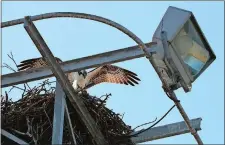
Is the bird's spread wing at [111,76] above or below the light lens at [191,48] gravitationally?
above

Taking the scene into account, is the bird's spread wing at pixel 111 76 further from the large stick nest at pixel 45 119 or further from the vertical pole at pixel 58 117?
the vertical pole at pixel 58 117

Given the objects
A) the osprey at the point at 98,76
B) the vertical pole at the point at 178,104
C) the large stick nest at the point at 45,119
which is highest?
the osprey at the point at 98,76

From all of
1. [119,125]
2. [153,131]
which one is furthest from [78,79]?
[153,131]

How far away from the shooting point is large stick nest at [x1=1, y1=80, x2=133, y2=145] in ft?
15.9

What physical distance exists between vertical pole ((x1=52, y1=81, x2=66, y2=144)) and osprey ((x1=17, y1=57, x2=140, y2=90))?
2688 mm

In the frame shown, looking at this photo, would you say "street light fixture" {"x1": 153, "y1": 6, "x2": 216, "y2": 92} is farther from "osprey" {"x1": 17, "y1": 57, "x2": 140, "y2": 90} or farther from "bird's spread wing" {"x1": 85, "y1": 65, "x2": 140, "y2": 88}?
"bird's spread wing" {"x1": 85, "y1": 65, "x2": 140, "y2": 88}

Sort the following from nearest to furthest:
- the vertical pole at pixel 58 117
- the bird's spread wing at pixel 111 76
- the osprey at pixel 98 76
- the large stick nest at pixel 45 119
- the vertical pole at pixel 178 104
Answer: the vertical pole at pixel 58 117, the vertical pole at pixel 178 104, the large stick nest at pixel 45 119, the osprey at pixel 98 76, the bird's spread wing at pixel 111 76

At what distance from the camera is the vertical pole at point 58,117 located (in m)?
3.70

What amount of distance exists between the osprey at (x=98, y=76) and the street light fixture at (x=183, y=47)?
2.90 m

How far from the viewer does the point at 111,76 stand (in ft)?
23.6

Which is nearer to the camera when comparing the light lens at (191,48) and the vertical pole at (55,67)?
the vertical pole at (55,67)

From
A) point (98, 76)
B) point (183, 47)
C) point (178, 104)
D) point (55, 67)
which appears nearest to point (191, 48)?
point (183, 47)

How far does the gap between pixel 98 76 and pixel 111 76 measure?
6.3 inches

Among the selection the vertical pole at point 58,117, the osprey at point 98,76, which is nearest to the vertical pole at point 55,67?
the vertical pole at point 58,117
